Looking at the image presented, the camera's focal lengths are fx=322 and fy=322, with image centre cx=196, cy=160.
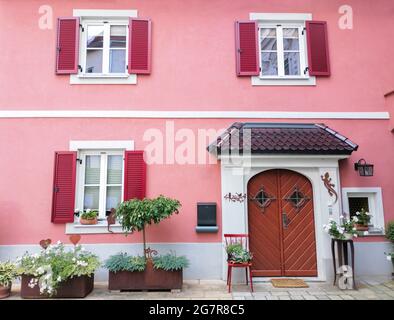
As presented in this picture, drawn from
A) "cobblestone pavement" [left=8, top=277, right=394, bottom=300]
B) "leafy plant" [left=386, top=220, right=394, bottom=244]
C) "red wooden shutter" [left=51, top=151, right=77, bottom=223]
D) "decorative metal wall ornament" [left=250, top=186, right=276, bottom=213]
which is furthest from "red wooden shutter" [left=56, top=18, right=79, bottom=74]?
"leafy plant" [left=386, top=220, right=394, bottom=244]

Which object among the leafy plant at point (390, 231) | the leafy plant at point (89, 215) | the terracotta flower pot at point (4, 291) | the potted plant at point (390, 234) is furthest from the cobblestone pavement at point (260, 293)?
the leafy plant at point (89, 215)

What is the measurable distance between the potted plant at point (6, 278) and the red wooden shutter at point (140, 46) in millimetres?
4511

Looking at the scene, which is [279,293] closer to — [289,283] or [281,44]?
[289,283]

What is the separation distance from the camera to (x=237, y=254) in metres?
5.85

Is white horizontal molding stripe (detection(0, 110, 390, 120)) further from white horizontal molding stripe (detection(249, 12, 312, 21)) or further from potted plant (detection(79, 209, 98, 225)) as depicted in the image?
white horizontal molding stripe (detection(249, 12, 312, 21))

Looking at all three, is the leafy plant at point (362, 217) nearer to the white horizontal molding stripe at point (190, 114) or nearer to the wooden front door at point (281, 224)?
the wooden front door at point (281, 224)

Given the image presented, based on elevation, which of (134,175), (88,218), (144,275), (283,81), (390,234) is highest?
(283,81)

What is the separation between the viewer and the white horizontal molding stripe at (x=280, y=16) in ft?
24.3

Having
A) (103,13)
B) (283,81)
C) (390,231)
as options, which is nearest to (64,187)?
(103,13)

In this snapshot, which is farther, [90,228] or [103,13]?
[103,13]

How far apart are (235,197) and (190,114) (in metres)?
2.05

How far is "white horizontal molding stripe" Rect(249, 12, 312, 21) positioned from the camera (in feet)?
24.3

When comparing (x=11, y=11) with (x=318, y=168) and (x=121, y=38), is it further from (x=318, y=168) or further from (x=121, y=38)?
(x=318, y=168)

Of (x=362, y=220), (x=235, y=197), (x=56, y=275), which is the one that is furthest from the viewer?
(x=362, y=220)
